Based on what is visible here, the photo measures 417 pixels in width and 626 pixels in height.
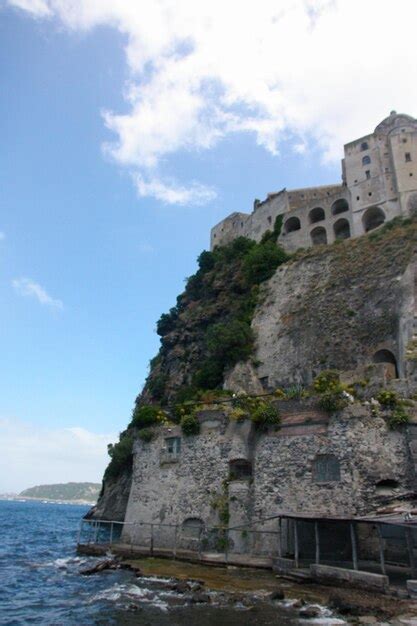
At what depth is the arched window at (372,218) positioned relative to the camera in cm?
5309

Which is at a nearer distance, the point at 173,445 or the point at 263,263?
the point at 173,445

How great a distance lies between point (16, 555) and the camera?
102 feet

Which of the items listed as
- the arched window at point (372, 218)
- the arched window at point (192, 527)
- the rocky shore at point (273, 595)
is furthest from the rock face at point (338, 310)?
the rocky shore at point (273, 595)

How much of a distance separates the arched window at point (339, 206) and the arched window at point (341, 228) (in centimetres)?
249

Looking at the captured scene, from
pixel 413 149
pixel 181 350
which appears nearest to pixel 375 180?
pixel 413 149

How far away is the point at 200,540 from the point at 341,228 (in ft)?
136

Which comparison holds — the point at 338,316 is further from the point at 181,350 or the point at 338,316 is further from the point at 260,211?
the point at 260,211

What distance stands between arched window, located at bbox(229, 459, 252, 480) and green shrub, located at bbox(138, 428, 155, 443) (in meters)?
5.56

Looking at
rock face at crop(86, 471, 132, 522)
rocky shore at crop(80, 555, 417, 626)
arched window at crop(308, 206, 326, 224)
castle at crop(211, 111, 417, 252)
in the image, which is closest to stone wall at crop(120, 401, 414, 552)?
rocky shore at crop(80, 555, 417, 626)

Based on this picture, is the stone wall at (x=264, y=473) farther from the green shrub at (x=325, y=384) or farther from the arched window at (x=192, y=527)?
the green shrub at (x=325, y=384)

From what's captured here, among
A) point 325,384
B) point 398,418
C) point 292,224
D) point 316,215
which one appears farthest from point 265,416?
point 316,215

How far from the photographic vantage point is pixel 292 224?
195ft

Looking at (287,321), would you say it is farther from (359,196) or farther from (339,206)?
(339,206)

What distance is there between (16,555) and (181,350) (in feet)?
86.2
